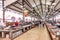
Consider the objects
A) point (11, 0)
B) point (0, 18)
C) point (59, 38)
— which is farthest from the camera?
point (11, 0)

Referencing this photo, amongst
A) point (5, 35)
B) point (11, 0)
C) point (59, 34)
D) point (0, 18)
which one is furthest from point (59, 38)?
point (11, 0)

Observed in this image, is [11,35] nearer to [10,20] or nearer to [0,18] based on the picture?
[0,18]

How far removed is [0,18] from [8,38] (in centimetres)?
286

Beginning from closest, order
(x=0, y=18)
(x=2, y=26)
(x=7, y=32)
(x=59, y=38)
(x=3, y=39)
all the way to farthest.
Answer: (x=59, y=38)
(x=3, y=39)
(x=7, y=32)
(x=2, y=26)
(x=0, y=18)

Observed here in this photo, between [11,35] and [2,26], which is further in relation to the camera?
[2,26]

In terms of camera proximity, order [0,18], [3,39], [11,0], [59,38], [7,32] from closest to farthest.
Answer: [59,38] → [3,39] → [7,32] → [0,18] → [11,0]

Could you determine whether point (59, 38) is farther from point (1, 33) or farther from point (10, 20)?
point (10, 20)

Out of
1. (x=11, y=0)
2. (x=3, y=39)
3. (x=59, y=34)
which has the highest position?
(x=11, y=0)

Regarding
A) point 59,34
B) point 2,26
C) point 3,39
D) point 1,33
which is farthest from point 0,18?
point 59,34

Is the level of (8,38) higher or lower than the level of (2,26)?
lower

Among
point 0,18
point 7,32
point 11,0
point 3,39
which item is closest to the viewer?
point 3,39

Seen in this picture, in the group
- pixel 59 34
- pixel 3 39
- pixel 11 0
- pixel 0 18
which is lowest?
pixel 3 39

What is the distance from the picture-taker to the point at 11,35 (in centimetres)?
676

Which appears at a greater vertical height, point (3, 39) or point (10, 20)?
point (10, 20)
